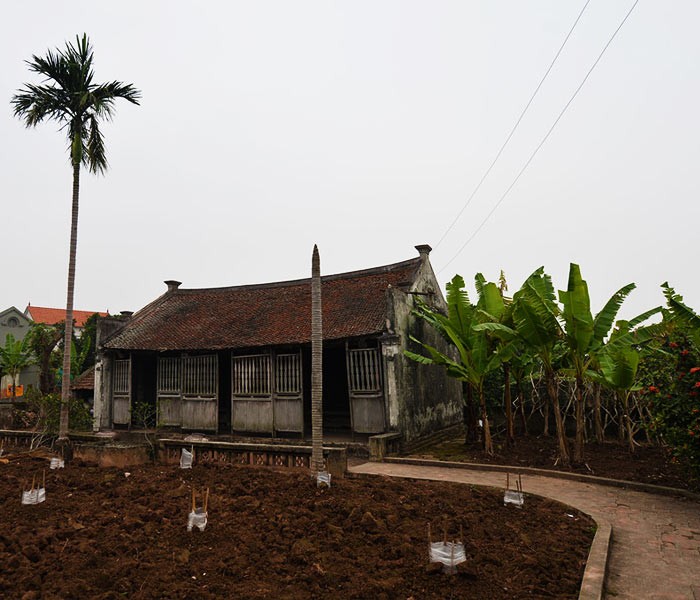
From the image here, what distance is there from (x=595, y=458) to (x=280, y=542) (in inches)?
292

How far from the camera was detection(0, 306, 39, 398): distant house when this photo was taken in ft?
103

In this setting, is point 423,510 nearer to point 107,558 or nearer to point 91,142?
point 107,558

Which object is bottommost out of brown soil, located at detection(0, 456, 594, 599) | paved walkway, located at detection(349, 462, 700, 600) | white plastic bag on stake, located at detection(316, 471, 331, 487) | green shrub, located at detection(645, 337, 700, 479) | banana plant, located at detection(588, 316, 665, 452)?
paved walkway, located at detection(349, 462, 700, 600)

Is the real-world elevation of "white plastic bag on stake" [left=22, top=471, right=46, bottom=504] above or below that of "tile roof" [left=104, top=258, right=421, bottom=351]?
below

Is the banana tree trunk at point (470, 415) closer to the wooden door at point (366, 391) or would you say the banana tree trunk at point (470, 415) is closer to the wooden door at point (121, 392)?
the wooden door at point (366, 391)

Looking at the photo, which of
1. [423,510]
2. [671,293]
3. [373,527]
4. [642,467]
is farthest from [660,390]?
[373,527]

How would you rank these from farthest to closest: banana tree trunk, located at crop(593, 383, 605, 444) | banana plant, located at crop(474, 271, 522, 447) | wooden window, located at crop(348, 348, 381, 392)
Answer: wooden window, located at crop(348, 348, 381, 392) < banana tree trunk, located at crop(593, 383, 605, 444) < banana plant, located at crop(474, 271, 522, 447)

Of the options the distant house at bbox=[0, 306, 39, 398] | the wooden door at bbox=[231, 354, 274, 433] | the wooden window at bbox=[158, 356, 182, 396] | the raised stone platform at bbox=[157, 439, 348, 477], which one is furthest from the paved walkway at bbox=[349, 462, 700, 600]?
the distant house at bbox=[0, 306, 39, 398]

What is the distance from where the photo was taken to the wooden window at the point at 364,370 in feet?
39.3

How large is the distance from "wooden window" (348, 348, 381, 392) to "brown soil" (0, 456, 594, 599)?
498 cm

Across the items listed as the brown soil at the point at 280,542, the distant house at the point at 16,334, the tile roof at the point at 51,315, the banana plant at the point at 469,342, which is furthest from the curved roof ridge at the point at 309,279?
the tile roof at the point at 51,315

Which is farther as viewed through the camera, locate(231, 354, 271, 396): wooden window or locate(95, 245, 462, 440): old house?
locate(231, 354, 271, 396): wooden window

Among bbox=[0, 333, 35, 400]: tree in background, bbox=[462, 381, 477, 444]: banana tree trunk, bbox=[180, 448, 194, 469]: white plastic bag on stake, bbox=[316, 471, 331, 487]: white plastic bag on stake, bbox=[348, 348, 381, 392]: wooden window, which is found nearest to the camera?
bbox=[316, 471, 331, 487]: white plastic bag on stake

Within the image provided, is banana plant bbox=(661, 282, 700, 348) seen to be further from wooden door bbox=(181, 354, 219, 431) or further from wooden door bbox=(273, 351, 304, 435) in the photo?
wooden door bbox=(181, 354, 219, 431)
